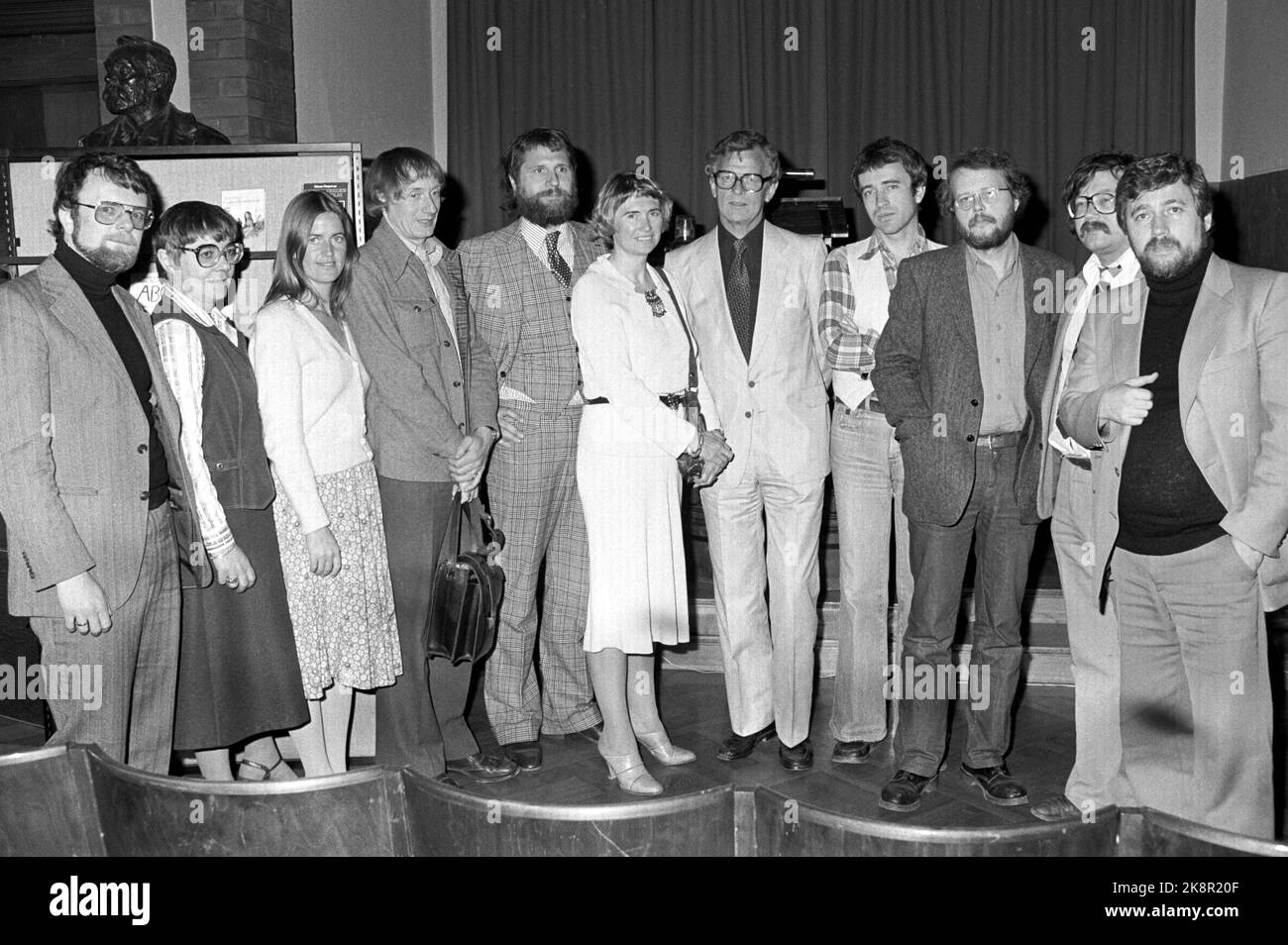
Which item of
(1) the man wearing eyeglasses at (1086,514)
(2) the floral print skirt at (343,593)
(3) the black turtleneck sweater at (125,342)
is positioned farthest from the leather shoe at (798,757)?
(3) the black turtleneck sweater at (125,342)

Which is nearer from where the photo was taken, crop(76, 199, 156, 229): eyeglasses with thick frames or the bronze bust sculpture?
crop(76, 199, 156, 229): eyeglasses with thick frames

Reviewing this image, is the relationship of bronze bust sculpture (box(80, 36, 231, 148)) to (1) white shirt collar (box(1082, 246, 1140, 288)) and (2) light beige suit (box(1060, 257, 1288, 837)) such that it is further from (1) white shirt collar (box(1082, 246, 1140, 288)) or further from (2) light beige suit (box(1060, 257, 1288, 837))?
(2) light beige suit (box(1060, 257, 1288, 837))

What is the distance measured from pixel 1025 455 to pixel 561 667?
1.46 m

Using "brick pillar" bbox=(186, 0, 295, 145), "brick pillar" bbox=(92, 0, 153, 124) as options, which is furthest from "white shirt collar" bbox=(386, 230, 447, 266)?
"brick pillar" bbox=(92, 0, 153, 124)

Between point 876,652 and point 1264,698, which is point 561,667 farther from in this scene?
point 1264,698

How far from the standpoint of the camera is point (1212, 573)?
88.2 inches

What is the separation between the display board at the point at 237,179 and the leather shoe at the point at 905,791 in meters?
2.34

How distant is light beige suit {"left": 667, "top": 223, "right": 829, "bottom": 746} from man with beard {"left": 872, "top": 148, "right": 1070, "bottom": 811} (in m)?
0.26

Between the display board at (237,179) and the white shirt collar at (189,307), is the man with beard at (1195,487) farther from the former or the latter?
the display board at (237,179)

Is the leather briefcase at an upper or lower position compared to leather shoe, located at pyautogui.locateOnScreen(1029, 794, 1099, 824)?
upper

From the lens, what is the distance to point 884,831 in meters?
1.78

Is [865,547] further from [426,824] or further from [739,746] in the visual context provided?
[426,824]

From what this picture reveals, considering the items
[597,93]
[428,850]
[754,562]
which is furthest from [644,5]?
[428,850]

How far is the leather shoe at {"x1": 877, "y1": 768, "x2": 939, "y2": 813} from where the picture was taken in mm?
2904
